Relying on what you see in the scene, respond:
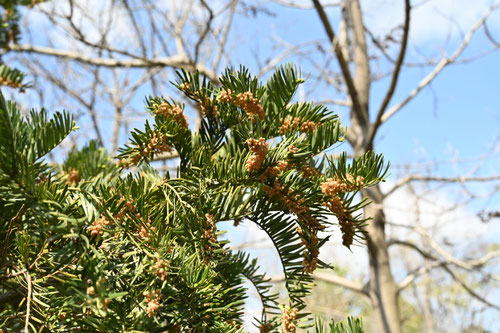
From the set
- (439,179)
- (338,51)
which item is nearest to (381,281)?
(439,179)

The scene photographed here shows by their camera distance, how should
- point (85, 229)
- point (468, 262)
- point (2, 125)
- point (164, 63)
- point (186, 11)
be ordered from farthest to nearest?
point (186, 11)
point (164, 63)
point (468, 262)
point (85, 229)
point (2, 125)

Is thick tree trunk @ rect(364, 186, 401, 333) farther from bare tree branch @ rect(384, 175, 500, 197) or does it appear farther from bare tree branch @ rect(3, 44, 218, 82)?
bare tree branch @ rect(3, 44, 218, 82)

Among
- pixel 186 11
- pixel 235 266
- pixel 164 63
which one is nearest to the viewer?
pixel 235 266

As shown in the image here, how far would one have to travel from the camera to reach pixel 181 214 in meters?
0.75

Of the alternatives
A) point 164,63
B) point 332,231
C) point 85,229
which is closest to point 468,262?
point 164,63

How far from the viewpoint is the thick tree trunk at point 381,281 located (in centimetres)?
388

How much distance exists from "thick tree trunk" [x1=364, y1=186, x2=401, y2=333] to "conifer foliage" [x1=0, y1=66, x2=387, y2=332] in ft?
10.2

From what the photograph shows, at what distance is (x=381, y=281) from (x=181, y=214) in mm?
3579

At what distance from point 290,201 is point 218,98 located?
221mm

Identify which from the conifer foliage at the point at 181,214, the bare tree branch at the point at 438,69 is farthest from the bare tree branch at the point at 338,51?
the conifer foliage at the point at 181,214

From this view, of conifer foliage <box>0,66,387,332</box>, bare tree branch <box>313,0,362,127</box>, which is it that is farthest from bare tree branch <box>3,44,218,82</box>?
conifer foliage <box>0,66,387,332</box>

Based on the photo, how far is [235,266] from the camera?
79 centimetres

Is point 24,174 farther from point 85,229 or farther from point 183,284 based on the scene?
point 183,284

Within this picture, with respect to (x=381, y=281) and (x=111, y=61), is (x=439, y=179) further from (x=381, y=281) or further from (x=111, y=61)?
(x=111, y=61)
